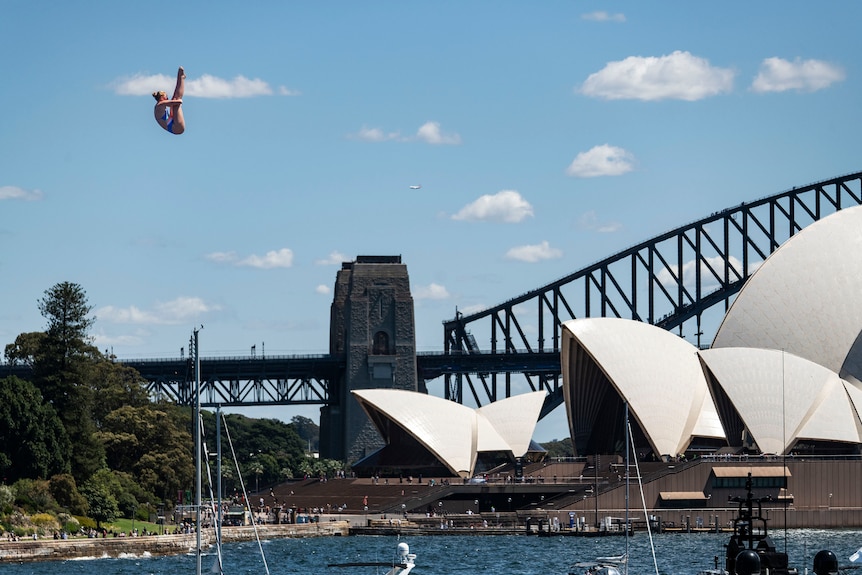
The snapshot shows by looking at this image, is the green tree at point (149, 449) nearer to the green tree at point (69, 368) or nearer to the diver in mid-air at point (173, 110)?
the green tree at point (69, 368)

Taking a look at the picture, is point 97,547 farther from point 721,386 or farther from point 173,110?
point 721,386

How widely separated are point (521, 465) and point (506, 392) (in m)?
32.3

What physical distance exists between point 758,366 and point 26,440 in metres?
44.5

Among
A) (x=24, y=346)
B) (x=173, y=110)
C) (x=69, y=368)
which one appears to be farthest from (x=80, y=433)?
(x=173, y=110)

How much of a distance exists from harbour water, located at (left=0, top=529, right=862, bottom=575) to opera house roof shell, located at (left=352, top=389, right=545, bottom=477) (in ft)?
74.9

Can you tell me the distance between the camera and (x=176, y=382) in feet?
497

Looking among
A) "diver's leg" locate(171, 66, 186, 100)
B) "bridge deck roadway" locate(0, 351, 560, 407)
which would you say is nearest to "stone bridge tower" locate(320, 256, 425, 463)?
"bridge deck roadway" locate(0, 351, 560, 407)

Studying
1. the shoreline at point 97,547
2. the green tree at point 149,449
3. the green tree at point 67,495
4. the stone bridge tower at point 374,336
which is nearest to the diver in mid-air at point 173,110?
the shoreline at point 97,547

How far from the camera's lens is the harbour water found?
71.1 m

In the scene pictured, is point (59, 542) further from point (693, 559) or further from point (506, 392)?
point (506, 392)

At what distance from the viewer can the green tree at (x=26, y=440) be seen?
91.3 meters

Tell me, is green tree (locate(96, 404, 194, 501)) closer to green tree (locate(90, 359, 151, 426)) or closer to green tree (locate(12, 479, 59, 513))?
green tree (locate(90, 359, 151, 426))

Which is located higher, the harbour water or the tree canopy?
the tree canopy

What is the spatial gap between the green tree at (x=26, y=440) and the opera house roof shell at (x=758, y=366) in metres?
35.1
